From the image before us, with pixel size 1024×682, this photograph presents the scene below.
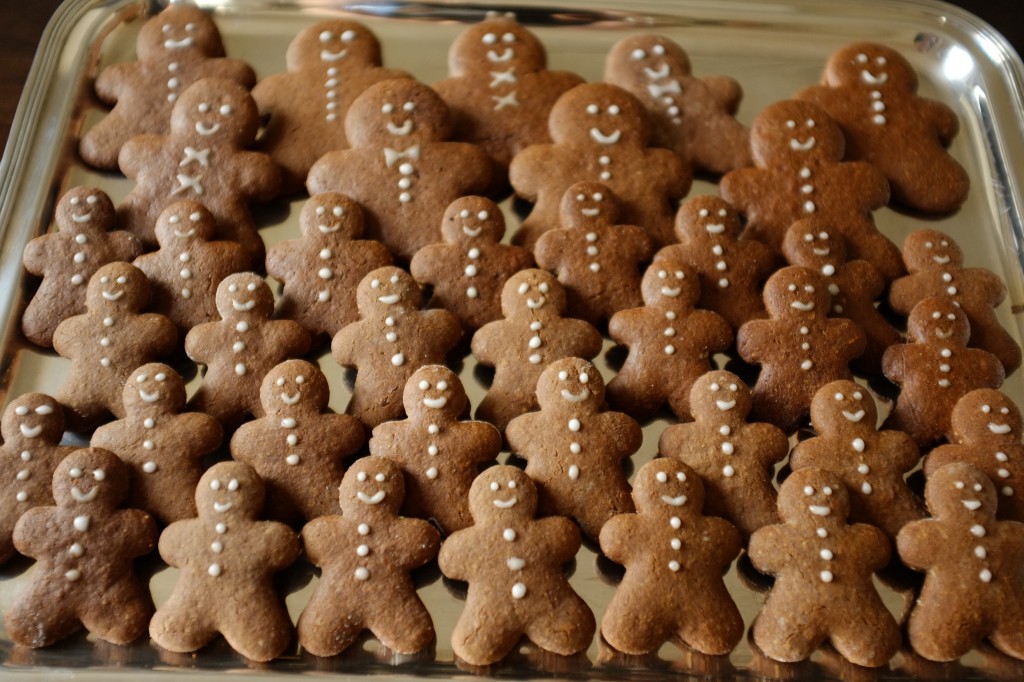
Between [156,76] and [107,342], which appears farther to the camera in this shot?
[156,76]

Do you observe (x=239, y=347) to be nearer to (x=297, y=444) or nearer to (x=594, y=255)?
(x=297, y=444)

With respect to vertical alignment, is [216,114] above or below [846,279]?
above

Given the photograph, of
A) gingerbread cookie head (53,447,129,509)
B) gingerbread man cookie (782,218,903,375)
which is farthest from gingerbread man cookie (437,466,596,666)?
gingerbread man cookie (782,218,903,375)

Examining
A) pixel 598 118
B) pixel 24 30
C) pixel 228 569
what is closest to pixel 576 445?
pixel 228 569

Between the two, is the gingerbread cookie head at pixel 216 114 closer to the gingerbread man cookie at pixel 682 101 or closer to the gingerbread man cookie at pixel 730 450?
the gingerbread man cookie at pixel 682 101

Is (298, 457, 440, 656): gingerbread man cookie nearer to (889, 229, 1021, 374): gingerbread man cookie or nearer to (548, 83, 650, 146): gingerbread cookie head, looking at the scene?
(548, 83, 650, 146): gingerbread cookie head

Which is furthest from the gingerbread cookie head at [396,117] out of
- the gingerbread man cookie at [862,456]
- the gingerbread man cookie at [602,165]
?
the gingerbread man cookie at [862,456]
